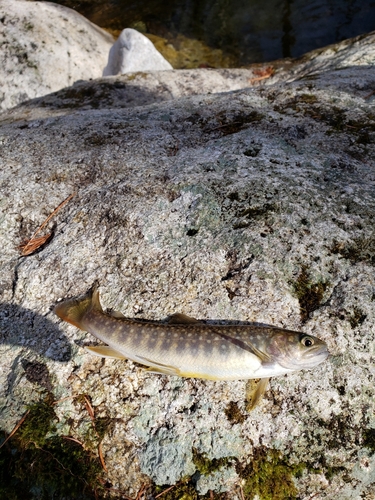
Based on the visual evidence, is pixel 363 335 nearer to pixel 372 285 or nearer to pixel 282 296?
pixel 372 285

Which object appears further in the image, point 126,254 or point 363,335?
point 126,254

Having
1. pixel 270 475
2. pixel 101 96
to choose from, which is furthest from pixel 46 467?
pixel 101 96

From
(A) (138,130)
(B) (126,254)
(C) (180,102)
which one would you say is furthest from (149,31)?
(B) (126,254)

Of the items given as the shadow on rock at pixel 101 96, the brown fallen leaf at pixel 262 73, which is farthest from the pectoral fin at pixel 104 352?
the brown fallen leaf at pixel 262 73

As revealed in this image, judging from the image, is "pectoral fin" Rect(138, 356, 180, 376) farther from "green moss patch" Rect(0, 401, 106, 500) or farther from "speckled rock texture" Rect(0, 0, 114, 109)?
"speckled rock texture" Rect(0, 0, 114, 109)

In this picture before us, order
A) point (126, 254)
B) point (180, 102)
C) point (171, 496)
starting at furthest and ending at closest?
point (180, 102) → point (126, 254) → point (171, 496)

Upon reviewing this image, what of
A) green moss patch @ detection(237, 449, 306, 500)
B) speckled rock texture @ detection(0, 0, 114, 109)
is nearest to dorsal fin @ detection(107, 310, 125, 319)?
green moss patch @ detection(237, 449, 306, 500)

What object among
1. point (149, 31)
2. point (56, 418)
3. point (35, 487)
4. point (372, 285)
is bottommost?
point (35, 487)
